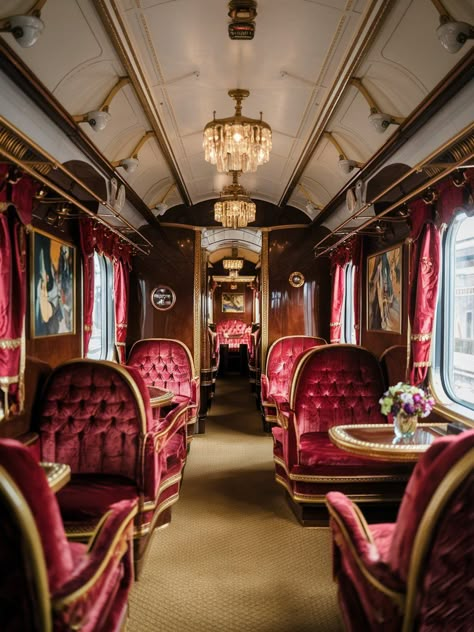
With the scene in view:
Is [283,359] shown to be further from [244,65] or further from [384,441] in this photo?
[244,65]

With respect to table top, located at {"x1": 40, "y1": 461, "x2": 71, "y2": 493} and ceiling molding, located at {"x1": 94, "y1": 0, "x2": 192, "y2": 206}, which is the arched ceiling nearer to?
ceiling molding, located at {"x1": 94, "y1": 0, "x2": 192, "y2": 206}

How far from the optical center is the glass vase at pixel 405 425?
10.9 feet

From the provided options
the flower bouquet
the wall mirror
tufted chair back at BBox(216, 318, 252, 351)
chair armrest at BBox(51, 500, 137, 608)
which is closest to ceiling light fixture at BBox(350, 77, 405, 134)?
the flower bouquet

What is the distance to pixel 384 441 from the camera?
3.24 meters

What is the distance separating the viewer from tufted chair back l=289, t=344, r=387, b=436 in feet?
15.1

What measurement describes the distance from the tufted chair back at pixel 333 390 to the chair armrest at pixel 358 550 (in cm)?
213

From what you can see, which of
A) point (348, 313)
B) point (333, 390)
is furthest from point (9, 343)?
point (348, 313)

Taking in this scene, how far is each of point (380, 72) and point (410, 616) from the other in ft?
11.4

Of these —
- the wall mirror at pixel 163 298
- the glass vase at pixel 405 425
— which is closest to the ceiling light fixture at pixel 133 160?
the wall mirror at pixel 163 298

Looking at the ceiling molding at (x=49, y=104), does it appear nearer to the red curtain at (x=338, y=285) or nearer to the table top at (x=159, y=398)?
the table top at (x=159, y=398)

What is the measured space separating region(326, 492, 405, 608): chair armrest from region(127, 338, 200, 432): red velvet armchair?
395 cm

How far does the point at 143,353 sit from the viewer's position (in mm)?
6348

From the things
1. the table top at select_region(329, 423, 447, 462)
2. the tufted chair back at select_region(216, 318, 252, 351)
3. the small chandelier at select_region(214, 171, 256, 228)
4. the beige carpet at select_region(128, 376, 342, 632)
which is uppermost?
the small chandelier at select_region(214, 171, 256, 228)

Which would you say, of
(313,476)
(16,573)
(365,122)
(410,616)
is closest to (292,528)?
(313,476)
